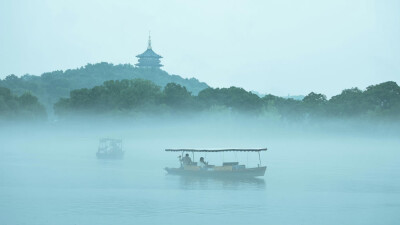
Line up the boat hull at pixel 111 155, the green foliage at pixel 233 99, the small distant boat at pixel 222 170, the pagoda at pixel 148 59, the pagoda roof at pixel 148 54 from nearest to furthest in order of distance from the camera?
the small distant boat at pixel 222 170 < the boat hull at pixel 111 155 < the green foliage at pixel 233 99 < the pagoda roof at pixel 148 54 < the pagoda at pixel 148 59

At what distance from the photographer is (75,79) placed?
476 feet

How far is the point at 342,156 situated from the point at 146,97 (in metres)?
32.2

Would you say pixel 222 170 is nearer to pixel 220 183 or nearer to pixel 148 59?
pixel 220 183

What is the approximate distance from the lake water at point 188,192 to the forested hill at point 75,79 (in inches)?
2339

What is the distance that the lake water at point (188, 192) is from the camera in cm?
3127

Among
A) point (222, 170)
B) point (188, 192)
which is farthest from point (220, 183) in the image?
point (188, 192)

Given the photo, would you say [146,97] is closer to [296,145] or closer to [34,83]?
[296,145]

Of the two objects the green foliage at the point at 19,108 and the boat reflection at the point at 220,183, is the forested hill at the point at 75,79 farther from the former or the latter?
the boat reflection at the point at 220,183

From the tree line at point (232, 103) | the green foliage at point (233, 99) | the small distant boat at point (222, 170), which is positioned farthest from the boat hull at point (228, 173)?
the green foliage at point (233, 99)

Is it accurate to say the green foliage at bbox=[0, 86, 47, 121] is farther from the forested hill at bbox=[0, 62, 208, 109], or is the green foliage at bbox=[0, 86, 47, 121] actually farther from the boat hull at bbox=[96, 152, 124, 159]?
the boat hull at bbox=[96, 152, 124, 159]

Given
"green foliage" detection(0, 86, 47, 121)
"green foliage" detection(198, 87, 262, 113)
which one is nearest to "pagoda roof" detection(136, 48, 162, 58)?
"green foliage" detection(198, 87, 262, 113)

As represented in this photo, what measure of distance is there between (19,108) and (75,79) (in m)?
52.2

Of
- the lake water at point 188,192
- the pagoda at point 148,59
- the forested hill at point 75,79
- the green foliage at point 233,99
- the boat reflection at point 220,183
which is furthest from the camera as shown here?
the pagoda at point 148,59

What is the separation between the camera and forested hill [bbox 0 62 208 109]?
127562 mm
